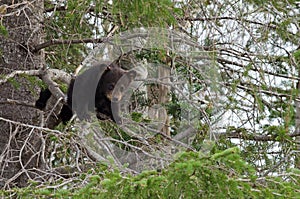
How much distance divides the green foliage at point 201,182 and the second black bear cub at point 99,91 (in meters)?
1.79

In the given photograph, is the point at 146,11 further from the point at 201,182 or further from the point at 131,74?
the point at 201,182

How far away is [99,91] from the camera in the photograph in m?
4.41

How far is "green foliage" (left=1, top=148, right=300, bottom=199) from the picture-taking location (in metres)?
2.24

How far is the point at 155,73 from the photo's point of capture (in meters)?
3.88

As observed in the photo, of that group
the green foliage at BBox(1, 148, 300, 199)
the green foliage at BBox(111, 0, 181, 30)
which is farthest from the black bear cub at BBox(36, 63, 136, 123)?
the green foliage at BBox(1, 148, 300, 199)

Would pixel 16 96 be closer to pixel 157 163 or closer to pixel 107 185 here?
pixel 157 163

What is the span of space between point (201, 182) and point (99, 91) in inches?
88.5

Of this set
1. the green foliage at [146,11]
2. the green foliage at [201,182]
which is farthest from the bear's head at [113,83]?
the green foliage at [201,182]

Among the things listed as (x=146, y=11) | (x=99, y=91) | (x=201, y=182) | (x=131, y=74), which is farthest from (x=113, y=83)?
(x=201, y=182)

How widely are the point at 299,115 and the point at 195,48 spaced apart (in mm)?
2062

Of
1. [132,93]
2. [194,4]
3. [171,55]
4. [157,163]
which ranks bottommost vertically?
[157,163]

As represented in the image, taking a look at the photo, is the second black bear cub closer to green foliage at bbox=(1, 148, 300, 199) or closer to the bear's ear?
the bear's ear

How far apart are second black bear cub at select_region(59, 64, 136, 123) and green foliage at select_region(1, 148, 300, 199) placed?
179cm

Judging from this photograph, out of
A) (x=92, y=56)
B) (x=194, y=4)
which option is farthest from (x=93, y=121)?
(x=194, y=4)
